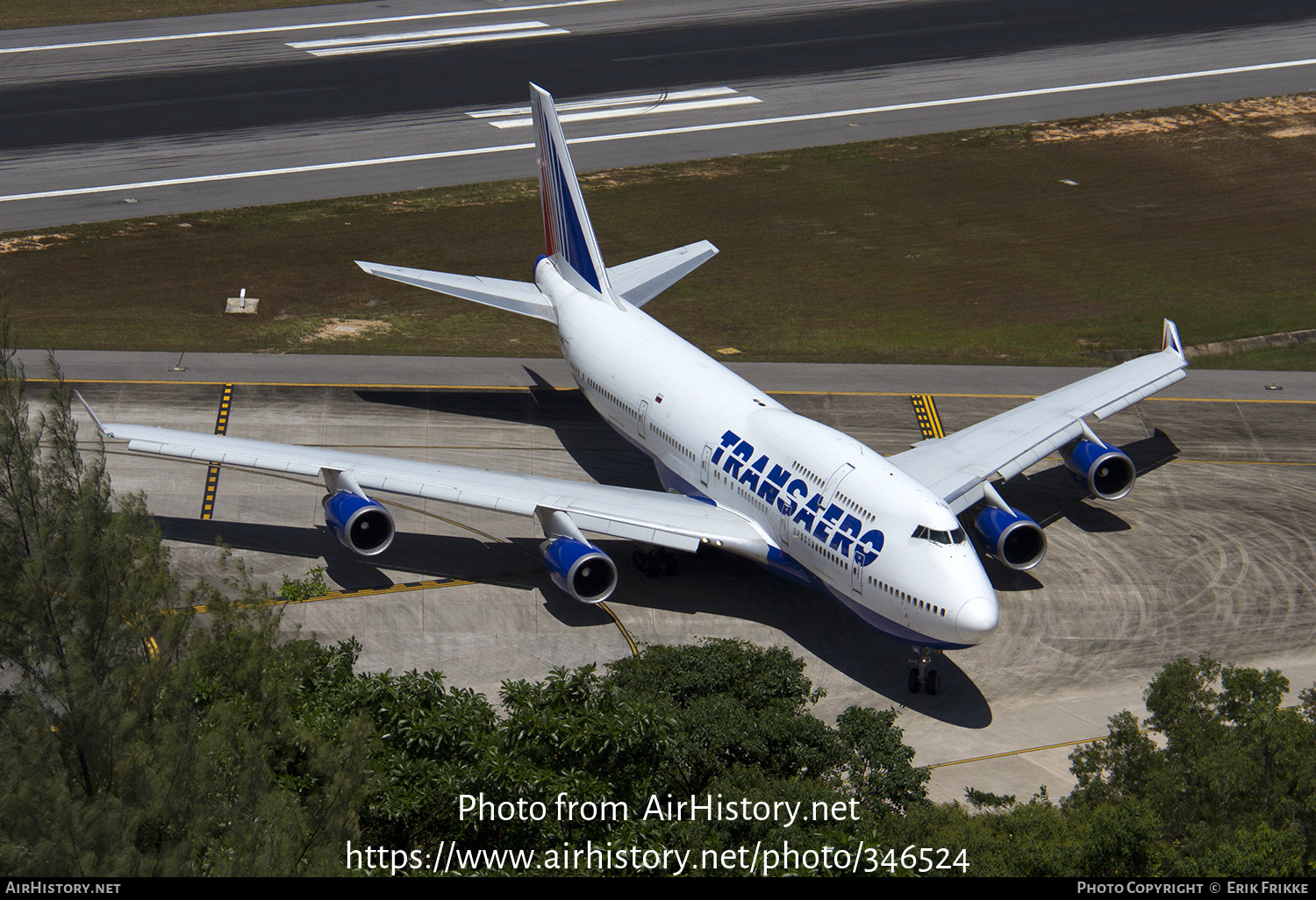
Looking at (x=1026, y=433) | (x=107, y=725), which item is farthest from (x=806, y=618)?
(x=107, y=725)

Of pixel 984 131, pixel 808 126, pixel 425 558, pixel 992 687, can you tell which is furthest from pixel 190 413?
pixel 984 131

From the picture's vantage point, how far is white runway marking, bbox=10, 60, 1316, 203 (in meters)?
73.4

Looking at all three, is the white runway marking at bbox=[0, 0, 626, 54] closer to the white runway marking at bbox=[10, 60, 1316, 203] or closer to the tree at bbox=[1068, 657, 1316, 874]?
the white runway marking at bbox=[10, 60, 1316, 203]

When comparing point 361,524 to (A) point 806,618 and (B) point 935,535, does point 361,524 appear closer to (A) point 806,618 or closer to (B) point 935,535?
(A) point 806,618

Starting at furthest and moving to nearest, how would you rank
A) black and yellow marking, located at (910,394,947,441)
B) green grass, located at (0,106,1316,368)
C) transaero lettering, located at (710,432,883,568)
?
green grass, located at (0,106,1316,368) → black and yellow marking, located at (910,394,947,441) → transaero lettering, located at (710,432,883,568)

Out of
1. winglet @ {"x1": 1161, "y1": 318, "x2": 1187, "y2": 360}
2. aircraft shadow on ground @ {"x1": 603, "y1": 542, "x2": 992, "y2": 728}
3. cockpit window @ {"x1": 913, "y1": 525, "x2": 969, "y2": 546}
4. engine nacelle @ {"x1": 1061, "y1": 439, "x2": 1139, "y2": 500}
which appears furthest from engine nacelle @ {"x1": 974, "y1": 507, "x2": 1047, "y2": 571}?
winglet @ {"x1": 1161, "y1": 318, "x2": 1187, "y2": 360}

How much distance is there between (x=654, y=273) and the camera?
2068 inches

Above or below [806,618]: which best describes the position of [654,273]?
above

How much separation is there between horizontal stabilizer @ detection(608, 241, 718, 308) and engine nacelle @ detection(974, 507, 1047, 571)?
1709 cm

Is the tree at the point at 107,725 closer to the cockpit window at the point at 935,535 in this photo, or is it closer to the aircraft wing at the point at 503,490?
the cockpit window at the point at 935,535

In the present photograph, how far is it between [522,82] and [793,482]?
6119 cm

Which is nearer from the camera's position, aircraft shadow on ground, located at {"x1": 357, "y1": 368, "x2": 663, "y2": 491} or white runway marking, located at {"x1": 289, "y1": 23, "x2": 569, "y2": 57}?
aircraft shadow on ground, located at {"x1": 357, "y1": 368, "x2": 663, "y2": 491}

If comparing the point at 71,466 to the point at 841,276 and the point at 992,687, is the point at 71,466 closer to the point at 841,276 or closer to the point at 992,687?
the point at 992,687

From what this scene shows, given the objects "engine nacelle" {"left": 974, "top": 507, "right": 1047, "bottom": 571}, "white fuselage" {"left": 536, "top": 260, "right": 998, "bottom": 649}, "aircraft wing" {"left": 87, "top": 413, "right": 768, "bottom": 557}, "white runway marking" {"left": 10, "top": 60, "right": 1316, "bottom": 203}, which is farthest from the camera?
"white runway marking" {"left": 10, "top": 60, "right": 1316, "bottom": 203}
